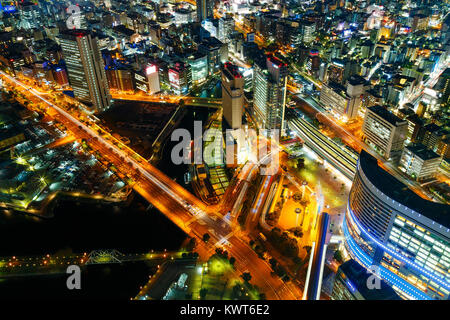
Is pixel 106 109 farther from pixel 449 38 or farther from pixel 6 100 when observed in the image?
pixel 449 38

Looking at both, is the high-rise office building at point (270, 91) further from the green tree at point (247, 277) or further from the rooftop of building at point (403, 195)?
the green tree at point (247, 277)

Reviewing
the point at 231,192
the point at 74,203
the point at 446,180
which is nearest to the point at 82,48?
the point at 74,203

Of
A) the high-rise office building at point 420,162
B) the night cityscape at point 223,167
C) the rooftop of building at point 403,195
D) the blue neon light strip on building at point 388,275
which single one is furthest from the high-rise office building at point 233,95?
the blue neon light strip on building at point 388,275

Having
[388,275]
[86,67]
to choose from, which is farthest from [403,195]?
[86,67]

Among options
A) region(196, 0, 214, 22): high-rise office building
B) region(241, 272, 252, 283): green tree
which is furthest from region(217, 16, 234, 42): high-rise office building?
region(241, 272, 252, 283): green tree

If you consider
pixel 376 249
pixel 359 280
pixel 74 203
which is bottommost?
pixel 74 203
